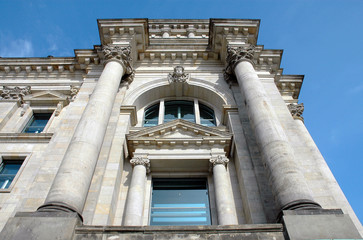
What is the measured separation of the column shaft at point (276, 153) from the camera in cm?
796

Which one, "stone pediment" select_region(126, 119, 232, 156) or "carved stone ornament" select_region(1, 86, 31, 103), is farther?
"carved stone ornament" select_region(1, 86, 31, 103)

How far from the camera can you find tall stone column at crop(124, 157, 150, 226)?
9664 millimetres

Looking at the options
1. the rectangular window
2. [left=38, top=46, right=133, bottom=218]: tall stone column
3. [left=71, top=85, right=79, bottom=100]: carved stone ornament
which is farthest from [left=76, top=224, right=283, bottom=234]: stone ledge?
[left=71, top=85, right=79, bottom=100]: carved stone ornament

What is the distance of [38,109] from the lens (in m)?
16.0

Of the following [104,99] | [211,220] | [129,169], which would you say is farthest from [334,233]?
[104,99]

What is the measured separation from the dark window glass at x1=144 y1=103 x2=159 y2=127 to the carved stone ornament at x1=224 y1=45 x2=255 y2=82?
4689 millimetres

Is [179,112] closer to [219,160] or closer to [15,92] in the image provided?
[219,160]

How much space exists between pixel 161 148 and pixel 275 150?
527cm

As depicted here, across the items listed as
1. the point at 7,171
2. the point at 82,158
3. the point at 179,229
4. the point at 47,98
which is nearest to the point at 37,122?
the point at 47,98

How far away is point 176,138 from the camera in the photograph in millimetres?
12914

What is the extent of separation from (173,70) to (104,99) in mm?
6598

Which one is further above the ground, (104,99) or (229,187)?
(104,99)

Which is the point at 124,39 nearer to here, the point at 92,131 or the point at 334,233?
the point at 92,131

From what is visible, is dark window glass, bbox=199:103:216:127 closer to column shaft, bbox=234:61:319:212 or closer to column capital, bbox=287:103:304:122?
column shaft, bbox=234:61:319:212
